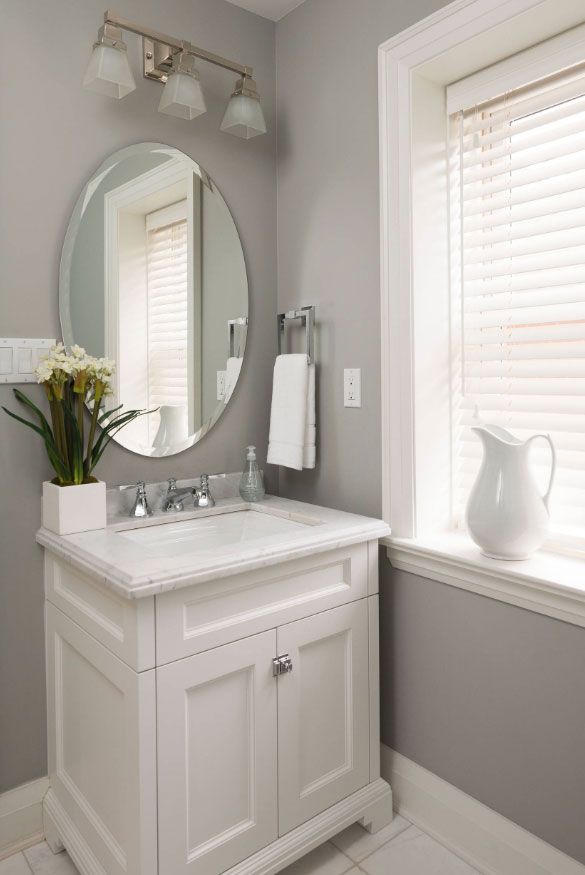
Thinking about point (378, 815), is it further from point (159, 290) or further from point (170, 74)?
point (170, 74)

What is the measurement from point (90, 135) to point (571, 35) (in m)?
1.28

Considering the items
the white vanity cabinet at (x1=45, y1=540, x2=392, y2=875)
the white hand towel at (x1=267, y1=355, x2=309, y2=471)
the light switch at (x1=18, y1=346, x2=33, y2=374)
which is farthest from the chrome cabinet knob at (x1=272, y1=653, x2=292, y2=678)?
the light switch at (x1=18, y1=346, x2=33, y2=374)

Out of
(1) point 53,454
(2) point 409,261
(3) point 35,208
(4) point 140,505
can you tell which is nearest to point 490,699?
(4) point 140,505

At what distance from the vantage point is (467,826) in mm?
1605

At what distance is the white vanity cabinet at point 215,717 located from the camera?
50.3 inches

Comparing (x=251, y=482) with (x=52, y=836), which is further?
(x=251, y=482)

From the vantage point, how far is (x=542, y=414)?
166 centimetres

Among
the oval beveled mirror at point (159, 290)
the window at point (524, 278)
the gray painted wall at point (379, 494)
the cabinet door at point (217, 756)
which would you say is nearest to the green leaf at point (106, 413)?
the oval beveled mirror at point (159, 290)

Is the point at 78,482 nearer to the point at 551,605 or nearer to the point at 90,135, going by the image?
the point at 90,135

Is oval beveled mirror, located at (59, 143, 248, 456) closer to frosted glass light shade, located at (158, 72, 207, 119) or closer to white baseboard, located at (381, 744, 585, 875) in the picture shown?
frosted glass light shade, located at (158, 72, 207, 119)

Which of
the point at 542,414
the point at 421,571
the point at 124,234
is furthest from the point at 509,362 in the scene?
the point at 124,234

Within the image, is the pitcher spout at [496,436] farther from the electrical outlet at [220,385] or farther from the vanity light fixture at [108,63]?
the vanity light fixture at [108,63]

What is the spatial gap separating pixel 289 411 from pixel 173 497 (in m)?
→ 0.45

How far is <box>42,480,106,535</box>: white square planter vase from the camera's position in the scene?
5.11 feet
